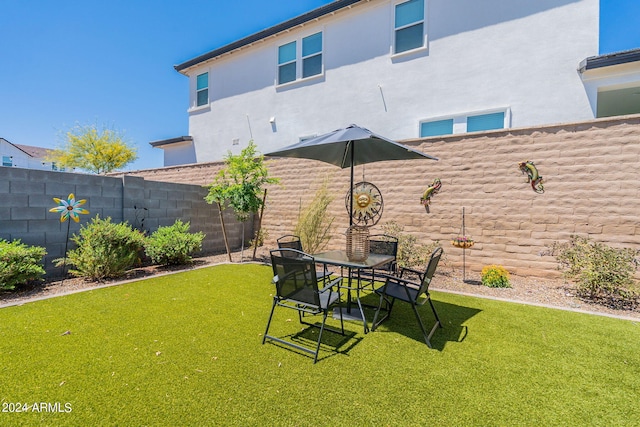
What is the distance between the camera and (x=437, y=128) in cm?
853

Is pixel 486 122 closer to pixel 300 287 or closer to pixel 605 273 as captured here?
pixel 605 273

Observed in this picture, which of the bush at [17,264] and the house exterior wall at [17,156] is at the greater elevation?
the house exterior wall at [17,156]

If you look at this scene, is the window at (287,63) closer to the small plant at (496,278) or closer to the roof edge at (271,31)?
the roof edge at (271,31)

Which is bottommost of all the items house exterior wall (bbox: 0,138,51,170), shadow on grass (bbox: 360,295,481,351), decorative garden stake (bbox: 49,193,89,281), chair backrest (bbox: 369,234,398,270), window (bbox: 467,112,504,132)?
shadow on grass (bbox: 360,295,481,351)

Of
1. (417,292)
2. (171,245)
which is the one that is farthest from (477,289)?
(171,245)

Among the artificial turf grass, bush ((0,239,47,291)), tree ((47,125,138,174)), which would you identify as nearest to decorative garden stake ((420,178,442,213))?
the artificial turf grass

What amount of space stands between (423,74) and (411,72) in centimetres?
39

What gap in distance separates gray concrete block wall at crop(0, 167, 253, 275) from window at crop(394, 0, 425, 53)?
7801 millimetres

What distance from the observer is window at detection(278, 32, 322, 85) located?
34.9 ft

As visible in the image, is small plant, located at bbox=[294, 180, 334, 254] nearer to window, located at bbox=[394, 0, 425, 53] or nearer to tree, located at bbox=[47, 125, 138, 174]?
window, located at bbox=[394, 0, 425, 53]

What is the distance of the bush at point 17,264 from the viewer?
4.38m

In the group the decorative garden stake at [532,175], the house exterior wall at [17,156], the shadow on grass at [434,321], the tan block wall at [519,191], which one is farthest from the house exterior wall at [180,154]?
the house exterior wall at [17,156]

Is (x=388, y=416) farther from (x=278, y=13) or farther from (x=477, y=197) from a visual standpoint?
(x=278, y=13)

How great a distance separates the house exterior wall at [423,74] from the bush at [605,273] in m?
3.67
